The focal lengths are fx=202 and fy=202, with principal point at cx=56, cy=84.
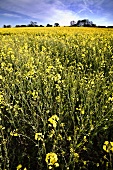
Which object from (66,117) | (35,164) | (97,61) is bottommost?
(35,164)

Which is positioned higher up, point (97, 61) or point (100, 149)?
point (97, 61)

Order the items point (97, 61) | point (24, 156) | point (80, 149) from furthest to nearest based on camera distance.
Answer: point (97, 61), point (24, 156), point (80, 149)

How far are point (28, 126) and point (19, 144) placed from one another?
38 cm

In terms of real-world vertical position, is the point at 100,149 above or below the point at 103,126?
below

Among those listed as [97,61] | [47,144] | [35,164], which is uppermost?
[97,61]

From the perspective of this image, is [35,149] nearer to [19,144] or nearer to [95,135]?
[19,144]

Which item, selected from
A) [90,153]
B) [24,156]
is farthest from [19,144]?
[90,153]

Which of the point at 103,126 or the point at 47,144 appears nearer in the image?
the point at 47,144

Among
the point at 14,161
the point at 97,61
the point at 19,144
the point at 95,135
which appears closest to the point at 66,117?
the point at 95,135

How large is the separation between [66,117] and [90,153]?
2.19ft

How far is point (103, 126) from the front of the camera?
275 centimetres

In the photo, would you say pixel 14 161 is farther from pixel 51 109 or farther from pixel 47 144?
pixel 51 109

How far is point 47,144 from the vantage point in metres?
2.56

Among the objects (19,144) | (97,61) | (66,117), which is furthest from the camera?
(97,61)
